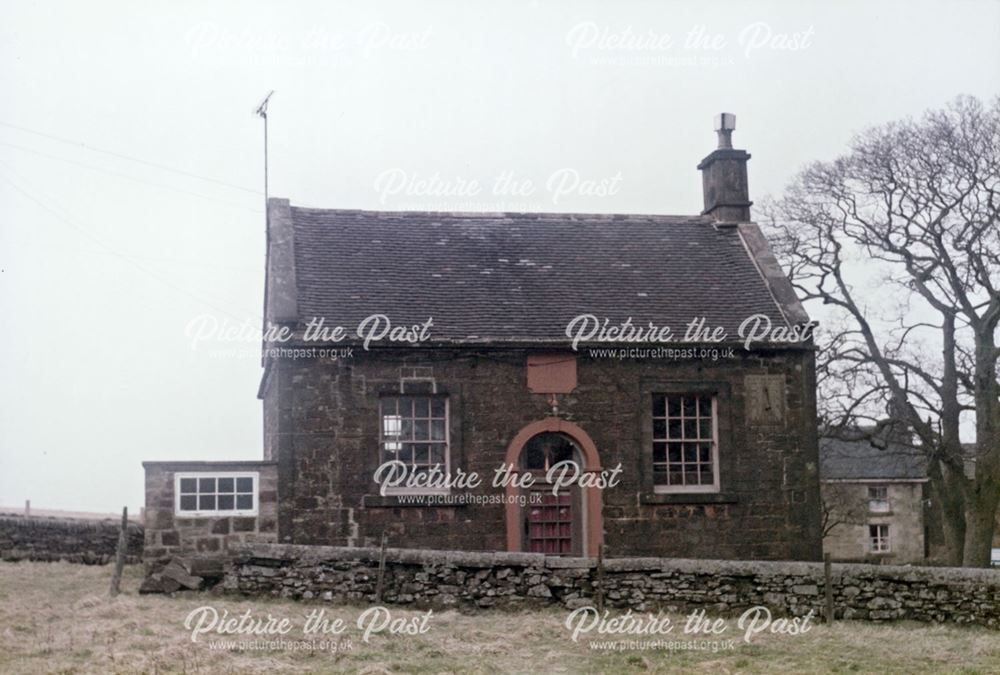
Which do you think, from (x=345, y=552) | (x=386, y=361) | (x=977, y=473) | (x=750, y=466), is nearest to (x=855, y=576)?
(x=750, y=466)

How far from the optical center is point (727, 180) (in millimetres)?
28828

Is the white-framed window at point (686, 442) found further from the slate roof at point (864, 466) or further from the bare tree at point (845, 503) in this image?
the slate roof at point (864, 466)

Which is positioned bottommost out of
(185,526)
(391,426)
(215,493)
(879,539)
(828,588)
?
(879,539)

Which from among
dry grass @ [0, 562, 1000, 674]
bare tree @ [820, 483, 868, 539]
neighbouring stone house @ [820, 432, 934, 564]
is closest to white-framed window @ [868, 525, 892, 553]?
neighbouring stone house @ [820, 432, 934, 564]

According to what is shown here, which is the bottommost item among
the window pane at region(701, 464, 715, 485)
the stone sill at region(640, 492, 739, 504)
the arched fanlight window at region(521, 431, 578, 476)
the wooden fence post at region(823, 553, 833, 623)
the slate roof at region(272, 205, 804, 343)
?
the wooden fence post at region(823, 553, 833, 623)

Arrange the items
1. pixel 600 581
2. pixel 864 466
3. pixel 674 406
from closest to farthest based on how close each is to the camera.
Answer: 1. pixel 600 581
2. pixel 674 406
3. pixel 864 466

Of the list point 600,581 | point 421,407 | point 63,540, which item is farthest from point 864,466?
point 600,581

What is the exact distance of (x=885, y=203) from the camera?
104ft

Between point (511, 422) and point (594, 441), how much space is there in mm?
1508

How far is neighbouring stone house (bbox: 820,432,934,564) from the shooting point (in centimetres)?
5269

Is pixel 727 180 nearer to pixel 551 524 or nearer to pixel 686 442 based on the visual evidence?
pixel 686 442

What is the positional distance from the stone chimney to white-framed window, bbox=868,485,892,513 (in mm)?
27736

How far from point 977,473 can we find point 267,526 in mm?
16669

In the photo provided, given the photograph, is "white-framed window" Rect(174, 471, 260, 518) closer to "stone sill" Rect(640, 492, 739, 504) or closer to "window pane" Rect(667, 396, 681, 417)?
"stone sill" Rect(640, 492, 739, 504)
